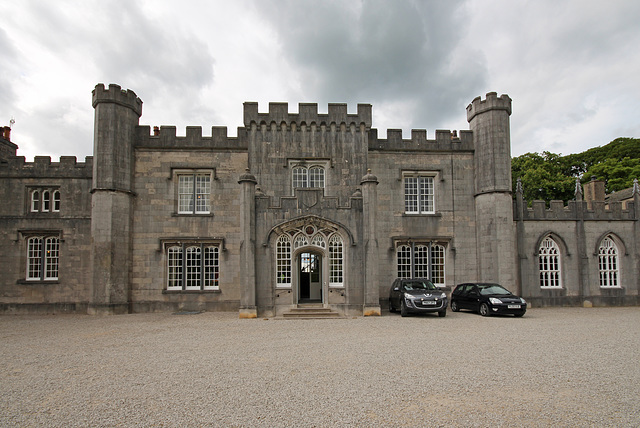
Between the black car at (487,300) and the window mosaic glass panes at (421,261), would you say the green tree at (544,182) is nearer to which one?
the window mosaic glass panes at (421,261)

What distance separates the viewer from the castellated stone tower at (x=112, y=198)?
1928 cm

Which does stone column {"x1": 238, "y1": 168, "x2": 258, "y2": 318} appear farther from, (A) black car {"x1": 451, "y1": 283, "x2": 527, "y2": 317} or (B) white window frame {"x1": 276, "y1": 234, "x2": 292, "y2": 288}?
(A) black car {"x1": 451, "y1": 283, "x2": 527, "y2": 317}

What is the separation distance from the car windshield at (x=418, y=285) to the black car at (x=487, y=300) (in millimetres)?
1762

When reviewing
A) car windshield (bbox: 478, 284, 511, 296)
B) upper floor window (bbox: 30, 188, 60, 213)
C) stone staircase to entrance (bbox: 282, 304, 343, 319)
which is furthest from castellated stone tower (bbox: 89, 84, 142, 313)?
car windshield (bbox: 478, 284, 511, 296)

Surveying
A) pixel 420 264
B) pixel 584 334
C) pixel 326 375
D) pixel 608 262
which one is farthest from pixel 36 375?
pixel 608 262

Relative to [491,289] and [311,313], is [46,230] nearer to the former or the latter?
[311,313]

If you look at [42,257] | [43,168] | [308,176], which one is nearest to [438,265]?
[308,176]

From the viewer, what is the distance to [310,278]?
2000 cm

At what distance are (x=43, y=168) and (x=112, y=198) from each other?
178 inches

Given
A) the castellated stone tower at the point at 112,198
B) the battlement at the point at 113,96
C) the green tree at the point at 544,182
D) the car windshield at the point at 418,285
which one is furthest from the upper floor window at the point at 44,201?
the green tree at the point at 544,182

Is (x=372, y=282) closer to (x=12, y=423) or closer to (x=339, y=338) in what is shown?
(x=339, y=338)

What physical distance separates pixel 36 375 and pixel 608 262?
25040 millimetres

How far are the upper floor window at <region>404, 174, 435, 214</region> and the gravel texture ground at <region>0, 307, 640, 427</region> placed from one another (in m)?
8.69

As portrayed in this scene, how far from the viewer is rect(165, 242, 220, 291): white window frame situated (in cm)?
2066
